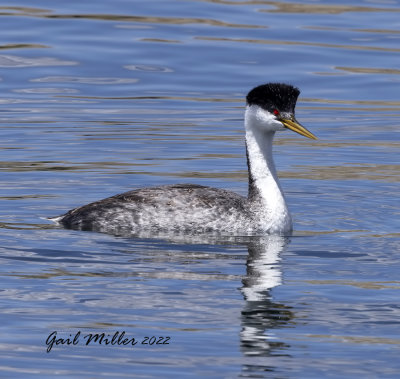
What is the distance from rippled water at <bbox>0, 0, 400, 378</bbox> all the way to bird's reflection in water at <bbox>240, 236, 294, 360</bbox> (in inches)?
1.2

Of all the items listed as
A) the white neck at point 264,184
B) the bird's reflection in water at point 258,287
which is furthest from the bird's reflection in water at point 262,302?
the white neck at point 264,184

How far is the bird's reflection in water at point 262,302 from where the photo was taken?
10609 millimetres

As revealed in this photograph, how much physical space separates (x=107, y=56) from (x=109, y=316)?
16.0 m

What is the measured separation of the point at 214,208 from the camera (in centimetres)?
1448

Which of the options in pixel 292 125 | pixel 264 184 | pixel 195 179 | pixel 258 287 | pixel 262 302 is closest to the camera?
pixel 262 302

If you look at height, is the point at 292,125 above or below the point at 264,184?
above

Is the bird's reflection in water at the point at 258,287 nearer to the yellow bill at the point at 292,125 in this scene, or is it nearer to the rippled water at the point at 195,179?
the rippled water at the point at 195,179

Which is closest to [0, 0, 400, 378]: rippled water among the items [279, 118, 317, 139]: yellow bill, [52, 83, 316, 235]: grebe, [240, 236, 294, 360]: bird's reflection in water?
[240, 236, 294, 360]: bird's reflection in water

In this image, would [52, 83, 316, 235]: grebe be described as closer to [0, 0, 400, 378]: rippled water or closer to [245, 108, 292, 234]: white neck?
[245, 108, 292, 234]: white neck

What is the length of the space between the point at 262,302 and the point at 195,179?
232 inches

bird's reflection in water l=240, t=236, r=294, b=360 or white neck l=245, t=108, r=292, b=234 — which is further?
white neck l=245, t=108, r=292, b=234

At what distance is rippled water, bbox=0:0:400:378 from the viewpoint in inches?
416

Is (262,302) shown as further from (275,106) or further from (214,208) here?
(275,106)

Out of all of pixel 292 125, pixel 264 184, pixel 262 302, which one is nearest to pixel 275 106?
pixel 292 125
